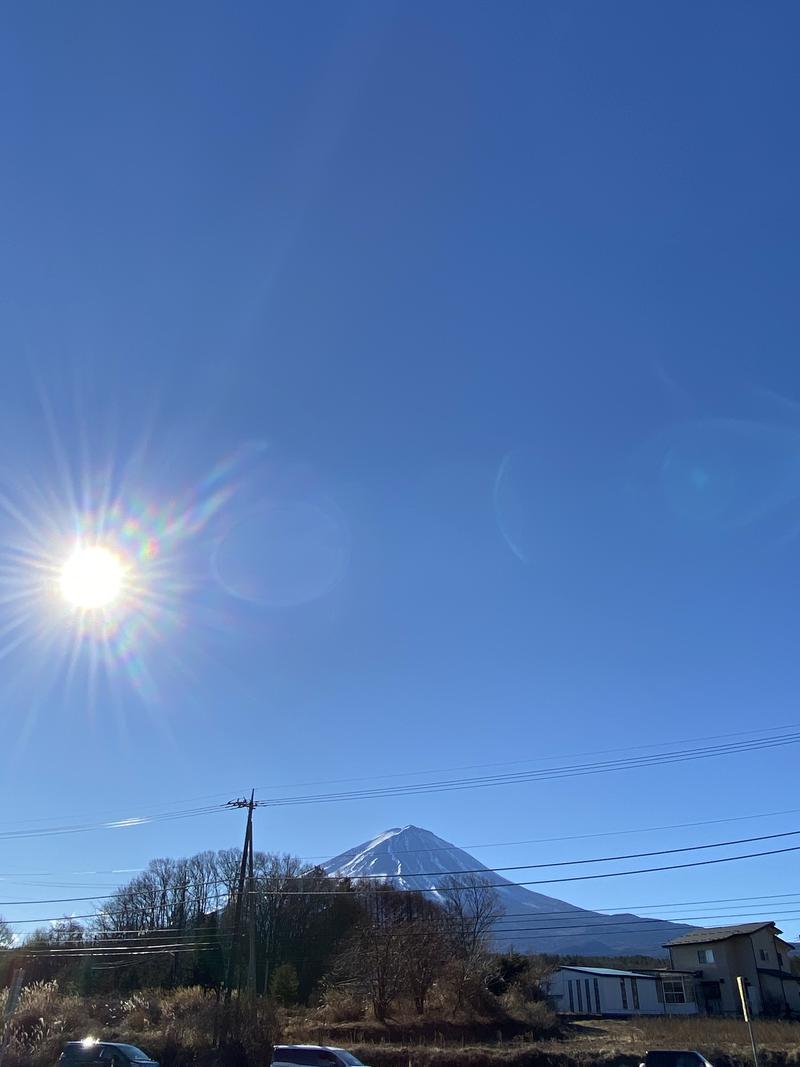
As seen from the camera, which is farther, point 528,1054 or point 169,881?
point 169,881

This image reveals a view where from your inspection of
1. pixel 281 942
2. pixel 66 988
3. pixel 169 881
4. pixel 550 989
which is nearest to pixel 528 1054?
pixel 550 989

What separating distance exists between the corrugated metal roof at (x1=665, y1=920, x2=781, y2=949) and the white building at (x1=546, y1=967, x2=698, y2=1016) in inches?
131

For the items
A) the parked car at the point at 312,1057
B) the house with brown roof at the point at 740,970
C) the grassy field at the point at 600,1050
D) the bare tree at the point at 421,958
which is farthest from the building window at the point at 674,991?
the parked car at the point at 312,1057

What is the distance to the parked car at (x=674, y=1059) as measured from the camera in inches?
962

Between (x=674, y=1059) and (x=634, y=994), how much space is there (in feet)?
125

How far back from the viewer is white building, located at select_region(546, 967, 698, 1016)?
56531 mm

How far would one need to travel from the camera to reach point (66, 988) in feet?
183

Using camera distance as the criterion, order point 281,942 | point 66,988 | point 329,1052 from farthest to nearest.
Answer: point 281,942
point 66,988
point 329,1052

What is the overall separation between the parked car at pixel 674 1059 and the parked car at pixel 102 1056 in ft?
54.2

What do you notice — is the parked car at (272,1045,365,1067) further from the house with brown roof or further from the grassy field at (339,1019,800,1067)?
the house with brown roof

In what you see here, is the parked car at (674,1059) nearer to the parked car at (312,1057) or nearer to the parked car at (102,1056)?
the parked car at (312,1057)

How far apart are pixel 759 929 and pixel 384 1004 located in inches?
1206

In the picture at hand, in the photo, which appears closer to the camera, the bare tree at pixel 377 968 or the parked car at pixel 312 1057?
the parked car at pixel 312 1057

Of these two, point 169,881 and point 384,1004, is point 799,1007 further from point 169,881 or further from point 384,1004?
point 169,881
